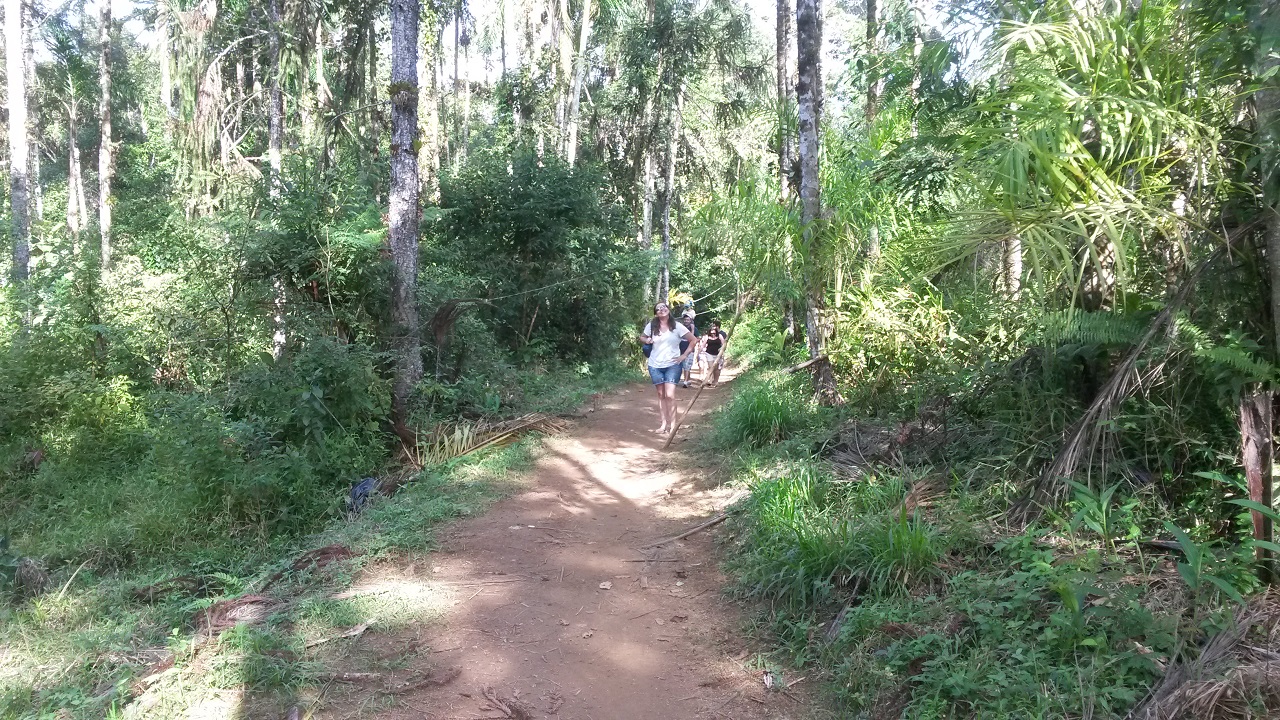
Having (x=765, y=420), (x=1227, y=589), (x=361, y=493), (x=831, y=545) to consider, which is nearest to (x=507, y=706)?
(x=831, y=545)

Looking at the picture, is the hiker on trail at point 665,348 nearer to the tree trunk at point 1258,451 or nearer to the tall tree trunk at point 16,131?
the tree trunk at point 1258,451

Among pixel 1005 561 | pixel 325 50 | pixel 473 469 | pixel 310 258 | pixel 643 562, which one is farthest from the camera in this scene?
pixel 325 50

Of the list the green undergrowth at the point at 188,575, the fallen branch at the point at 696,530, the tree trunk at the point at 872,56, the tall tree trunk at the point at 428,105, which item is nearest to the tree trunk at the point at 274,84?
the green undergrowth at the point at 188,575

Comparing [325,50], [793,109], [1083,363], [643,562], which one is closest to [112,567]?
[643,562]

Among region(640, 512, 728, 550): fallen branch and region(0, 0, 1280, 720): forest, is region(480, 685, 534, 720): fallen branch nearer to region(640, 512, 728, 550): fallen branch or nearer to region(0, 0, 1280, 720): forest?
region(0, 0, 1280, 720): forest

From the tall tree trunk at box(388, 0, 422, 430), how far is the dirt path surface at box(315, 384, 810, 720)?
3329 mm

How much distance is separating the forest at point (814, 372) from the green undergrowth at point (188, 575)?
40mm

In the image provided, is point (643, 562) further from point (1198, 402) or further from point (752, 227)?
point (752, 227)

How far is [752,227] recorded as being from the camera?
1040 cm

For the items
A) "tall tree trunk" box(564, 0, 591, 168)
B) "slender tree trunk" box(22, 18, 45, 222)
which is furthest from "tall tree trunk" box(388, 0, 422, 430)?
"slender tree trunk" box(22, 18, 45, 222)

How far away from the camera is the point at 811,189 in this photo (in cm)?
922

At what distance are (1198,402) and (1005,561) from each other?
4.72ft

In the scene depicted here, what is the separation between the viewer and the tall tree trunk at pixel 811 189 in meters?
8.82

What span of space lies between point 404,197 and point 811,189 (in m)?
5.12
